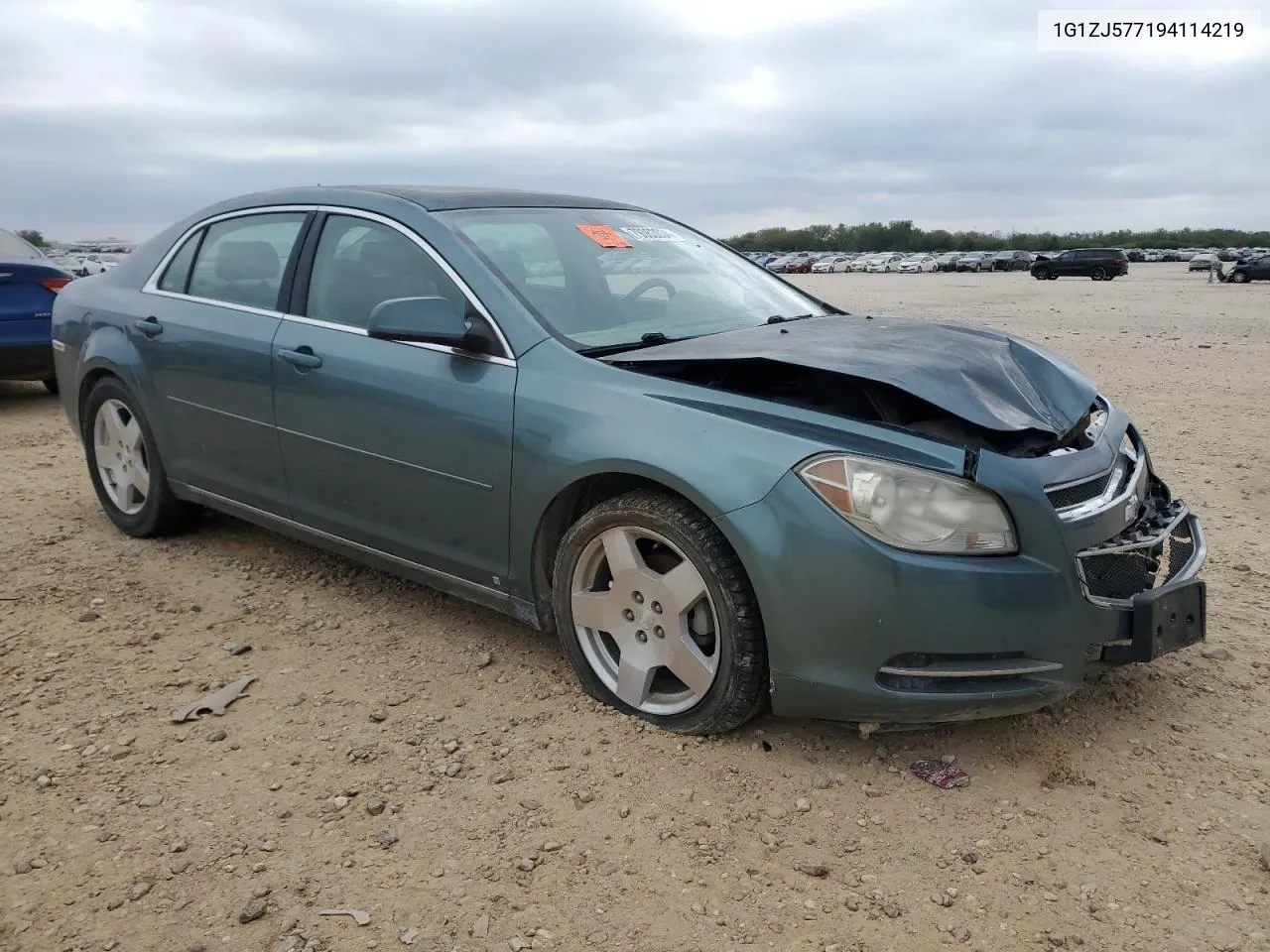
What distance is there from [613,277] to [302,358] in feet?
3.80

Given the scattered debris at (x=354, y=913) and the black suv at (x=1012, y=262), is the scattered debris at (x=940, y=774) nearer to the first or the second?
the scattered debris at (x=354, y=913)

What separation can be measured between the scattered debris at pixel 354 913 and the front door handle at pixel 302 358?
1.99m

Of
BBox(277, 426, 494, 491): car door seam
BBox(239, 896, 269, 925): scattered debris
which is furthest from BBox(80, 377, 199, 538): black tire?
BBox(239, 896, 269, 925): scattered debris

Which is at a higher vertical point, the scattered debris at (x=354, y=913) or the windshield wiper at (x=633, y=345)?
the windshield wiper at (x=633, y=345)

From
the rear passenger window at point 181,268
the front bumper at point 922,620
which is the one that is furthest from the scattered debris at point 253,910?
the rear passenger window at point 181,268

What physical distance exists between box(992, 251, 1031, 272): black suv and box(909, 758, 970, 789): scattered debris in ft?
230

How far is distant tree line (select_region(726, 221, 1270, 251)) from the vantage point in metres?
104

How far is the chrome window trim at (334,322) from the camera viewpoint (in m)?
3.31

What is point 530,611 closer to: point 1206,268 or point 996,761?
point 996,761

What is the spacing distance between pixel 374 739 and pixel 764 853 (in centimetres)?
122

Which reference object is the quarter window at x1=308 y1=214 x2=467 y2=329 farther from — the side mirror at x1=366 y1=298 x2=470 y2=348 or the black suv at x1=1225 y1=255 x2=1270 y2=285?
the black suv at x1=1225 y1=255 x2=1270 y2=285

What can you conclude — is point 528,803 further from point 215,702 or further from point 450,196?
point 450,196

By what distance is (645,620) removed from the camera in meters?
3.03

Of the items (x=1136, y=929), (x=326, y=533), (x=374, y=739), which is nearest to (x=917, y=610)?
(x=1136, y=929)
